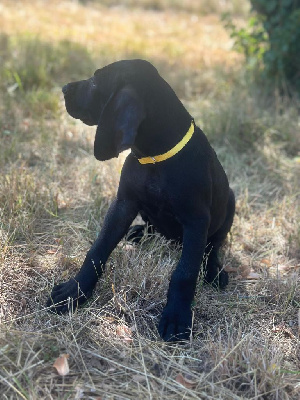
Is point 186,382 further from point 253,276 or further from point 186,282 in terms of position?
point 253,276

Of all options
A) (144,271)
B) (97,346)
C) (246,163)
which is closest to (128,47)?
(246,163)

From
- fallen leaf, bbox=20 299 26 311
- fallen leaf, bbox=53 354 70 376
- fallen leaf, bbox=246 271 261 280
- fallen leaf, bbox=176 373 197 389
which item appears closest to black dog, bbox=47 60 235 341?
fallen leaf, bbox=20 299 26 311

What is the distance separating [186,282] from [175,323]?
8.0 inches

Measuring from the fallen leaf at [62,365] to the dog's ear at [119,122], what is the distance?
914 mm

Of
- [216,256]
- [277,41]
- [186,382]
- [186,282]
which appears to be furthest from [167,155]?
[277,41]

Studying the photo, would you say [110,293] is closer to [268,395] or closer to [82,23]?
[268,395]

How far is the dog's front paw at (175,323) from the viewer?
271 centimetres

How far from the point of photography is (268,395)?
241 centimetres

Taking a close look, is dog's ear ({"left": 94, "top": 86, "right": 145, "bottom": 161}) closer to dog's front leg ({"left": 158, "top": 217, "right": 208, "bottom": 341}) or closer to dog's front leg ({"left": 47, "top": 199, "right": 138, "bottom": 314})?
dog's front leg ({"left": 47, "top": 199, "right": 138, "bottom": 314})

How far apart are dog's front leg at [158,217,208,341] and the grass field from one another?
0.33 feet

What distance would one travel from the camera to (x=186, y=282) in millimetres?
2795

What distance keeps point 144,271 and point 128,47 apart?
4705 mm

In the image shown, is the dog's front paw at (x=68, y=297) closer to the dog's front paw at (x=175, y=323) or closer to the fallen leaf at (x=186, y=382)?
the dog's front paw at (x=175, y=323)

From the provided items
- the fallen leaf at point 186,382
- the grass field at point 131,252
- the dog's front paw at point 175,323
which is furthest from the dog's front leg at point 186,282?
the fallen leaf at point 186,382
